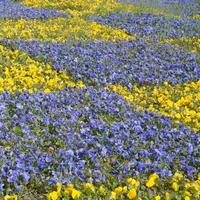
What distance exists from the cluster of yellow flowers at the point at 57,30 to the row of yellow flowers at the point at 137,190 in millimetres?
7920

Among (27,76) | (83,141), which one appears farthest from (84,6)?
(83,141)

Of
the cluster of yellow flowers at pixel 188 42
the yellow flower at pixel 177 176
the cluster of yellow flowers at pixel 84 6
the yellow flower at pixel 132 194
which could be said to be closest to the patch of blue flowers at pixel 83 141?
the yellow flower at pixel 177 176

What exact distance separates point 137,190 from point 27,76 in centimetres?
489

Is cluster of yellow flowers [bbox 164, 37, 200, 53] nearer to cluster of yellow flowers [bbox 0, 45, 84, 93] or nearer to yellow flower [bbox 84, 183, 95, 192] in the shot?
cluster of yellow flowers [bbox 0, 45, 84, 93]

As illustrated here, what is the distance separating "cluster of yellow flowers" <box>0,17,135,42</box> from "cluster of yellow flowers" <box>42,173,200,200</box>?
7919 mm

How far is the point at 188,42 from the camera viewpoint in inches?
634

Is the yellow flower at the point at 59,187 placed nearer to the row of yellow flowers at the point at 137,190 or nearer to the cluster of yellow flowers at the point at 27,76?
the row of yellow flowers at the point at 137,190

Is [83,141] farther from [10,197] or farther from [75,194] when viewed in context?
[10,197]

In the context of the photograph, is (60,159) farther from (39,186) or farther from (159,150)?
(159,150)

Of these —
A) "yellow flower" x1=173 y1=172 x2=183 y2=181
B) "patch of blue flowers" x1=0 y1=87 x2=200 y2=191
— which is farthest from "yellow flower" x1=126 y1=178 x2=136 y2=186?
"yellow flower" x1=173 y1=172 x2=183 y2=181

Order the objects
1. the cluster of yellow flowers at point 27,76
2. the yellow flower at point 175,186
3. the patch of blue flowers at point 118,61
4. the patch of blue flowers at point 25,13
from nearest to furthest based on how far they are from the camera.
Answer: the yellow flower at point 175,186 < the cluster of yellow flowers at point 27,76 < the patch of blue flowers at point 118,61 < the patch of blue flowers at point 25,13

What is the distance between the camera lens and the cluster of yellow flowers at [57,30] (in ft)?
46.6

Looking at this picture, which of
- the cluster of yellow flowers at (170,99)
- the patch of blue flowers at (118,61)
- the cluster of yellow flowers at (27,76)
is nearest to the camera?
the cluster of yellow flowers at (170,99)

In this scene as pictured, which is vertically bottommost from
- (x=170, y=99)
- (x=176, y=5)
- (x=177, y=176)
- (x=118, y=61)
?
(x=176, y=5)
